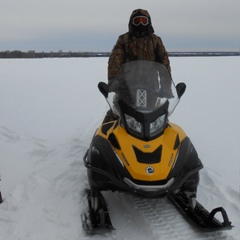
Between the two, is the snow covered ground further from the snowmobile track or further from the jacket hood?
the jacket hood

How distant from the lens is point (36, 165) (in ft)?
15.8

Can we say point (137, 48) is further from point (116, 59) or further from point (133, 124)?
point (133, 124)

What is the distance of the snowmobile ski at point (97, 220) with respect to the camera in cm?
314

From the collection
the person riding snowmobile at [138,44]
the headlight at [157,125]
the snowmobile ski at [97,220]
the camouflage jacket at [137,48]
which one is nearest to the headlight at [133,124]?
the headlight at [157,125]

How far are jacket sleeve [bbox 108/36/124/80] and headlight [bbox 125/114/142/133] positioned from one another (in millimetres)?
931

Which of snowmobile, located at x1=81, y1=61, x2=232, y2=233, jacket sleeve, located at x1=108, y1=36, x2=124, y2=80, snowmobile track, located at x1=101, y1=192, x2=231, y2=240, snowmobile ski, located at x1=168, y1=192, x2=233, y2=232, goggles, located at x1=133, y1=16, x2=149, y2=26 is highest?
goggles, located at x1=133, y1=16, x2=149, y2=26

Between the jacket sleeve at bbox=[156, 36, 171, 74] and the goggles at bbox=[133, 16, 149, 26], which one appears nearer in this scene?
the goggles at bbox=[133, 16, 149, 26]

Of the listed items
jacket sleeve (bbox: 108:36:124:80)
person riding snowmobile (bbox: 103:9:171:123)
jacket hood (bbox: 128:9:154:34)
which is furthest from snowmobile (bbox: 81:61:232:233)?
jacket hood (bbox: 128:9:154:34)

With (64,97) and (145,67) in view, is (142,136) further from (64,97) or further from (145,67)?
(64,97)

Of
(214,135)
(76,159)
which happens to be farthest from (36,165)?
(214,135)

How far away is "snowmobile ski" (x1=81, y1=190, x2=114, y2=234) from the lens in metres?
3.14

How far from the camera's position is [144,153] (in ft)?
10.2

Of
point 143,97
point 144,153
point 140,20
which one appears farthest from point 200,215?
point 140,20

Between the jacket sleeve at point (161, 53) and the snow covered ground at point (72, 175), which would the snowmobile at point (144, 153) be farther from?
the jacket sleeve at point (161, 53)
